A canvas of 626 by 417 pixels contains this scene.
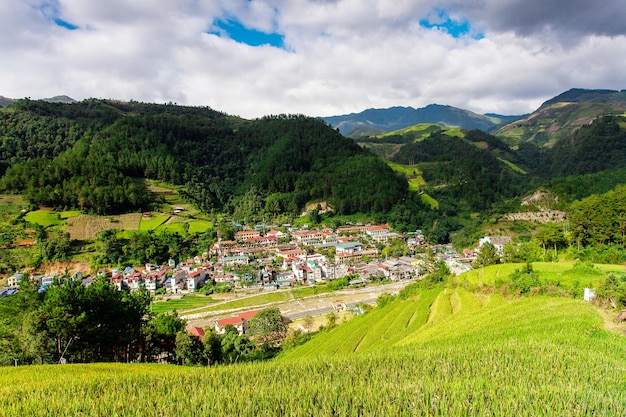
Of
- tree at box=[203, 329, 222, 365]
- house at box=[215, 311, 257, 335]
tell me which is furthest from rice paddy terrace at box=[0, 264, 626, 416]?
house at box=[215, 311, 257, 335]

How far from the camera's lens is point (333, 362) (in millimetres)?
7562

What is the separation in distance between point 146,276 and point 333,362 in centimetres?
4857

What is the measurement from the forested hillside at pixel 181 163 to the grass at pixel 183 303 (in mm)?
32107

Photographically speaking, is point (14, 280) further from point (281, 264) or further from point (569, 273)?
point (569, 273)

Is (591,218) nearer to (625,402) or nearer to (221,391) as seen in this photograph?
(625,402)

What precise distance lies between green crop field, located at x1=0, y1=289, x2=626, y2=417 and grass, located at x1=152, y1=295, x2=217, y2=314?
35.7m

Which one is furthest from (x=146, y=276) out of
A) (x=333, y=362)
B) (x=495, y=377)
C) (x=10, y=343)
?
(x=495, y=377)

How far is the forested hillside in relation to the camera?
68000 millimetres

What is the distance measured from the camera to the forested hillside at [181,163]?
68.0 metres

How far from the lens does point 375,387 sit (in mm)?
5449

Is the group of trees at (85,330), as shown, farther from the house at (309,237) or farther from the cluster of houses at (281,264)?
the house at (309,237)

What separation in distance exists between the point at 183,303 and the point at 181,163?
63.6m

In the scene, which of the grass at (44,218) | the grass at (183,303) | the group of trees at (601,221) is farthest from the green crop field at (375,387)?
the grass at (44,218)

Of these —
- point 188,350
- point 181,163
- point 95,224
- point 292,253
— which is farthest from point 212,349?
point 181,163
